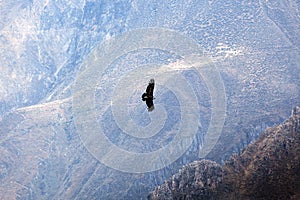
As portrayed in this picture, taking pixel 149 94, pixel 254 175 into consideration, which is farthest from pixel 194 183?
pixel 149 94

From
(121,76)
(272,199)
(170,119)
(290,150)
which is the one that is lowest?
(272,199)

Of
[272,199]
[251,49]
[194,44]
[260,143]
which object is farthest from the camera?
[194,44]

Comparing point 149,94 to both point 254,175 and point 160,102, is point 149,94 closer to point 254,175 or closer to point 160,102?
point 254,175

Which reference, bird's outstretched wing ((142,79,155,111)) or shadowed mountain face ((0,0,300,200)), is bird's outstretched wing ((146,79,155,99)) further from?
shadowed mountain face ((0,0,300,200))

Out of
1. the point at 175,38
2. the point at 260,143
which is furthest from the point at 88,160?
the point at 260,143

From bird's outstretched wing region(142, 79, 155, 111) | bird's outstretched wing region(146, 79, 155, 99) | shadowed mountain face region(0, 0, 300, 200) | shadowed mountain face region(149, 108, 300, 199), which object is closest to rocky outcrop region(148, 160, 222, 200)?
shadowed mountain face region(149, 108, 300, 199)

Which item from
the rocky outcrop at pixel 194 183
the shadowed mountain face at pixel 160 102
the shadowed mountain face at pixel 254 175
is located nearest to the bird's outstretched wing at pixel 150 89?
the shadowed mountain face at pixel 254 175

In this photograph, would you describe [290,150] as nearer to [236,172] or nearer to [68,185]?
[236,172]

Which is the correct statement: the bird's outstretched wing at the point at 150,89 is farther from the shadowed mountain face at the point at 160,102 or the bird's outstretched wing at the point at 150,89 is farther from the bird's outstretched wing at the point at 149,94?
the shadowed mountain face at the point at 160,102
